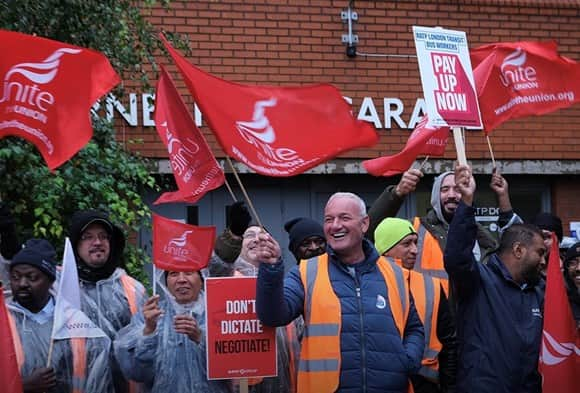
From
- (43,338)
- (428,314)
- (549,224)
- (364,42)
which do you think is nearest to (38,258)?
(43,338)

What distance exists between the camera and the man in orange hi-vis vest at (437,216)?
6281 mm

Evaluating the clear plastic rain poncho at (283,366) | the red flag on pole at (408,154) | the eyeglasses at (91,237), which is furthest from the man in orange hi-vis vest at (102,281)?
the red flag on pole at (408,154)

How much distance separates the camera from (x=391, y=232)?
253 inches

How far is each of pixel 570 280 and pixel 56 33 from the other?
4.20 metres

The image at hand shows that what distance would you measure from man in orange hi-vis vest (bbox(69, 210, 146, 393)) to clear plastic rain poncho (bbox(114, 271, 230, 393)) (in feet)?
0.79

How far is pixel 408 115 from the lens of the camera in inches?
432

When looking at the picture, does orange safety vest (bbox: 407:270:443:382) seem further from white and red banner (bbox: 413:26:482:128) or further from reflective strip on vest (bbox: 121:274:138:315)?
reflective strip on vest (bbox: 121:274:138:315)

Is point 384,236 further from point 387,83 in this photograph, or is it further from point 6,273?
point 387,83

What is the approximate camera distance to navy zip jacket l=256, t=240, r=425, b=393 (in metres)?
5.24

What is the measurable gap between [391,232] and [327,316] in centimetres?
125

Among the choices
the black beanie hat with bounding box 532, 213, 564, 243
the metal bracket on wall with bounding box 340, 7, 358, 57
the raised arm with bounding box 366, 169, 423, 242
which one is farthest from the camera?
the metal bracket on wall with bounding box 340, 7, 358, 57

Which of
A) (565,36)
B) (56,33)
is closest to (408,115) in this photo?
(565,36)

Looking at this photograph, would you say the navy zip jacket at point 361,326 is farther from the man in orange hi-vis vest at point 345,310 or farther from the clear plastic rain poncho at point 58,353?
the clear plastic rain poncho at point 58,353

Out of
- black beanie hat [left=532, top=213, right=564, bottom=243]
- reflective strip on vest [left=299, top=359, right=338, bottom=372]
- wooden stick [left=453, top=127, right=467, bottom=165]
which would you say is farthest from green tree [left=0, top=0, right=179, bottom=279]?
black beanie hat [left=532, top=213, right=564, bottom=243]
